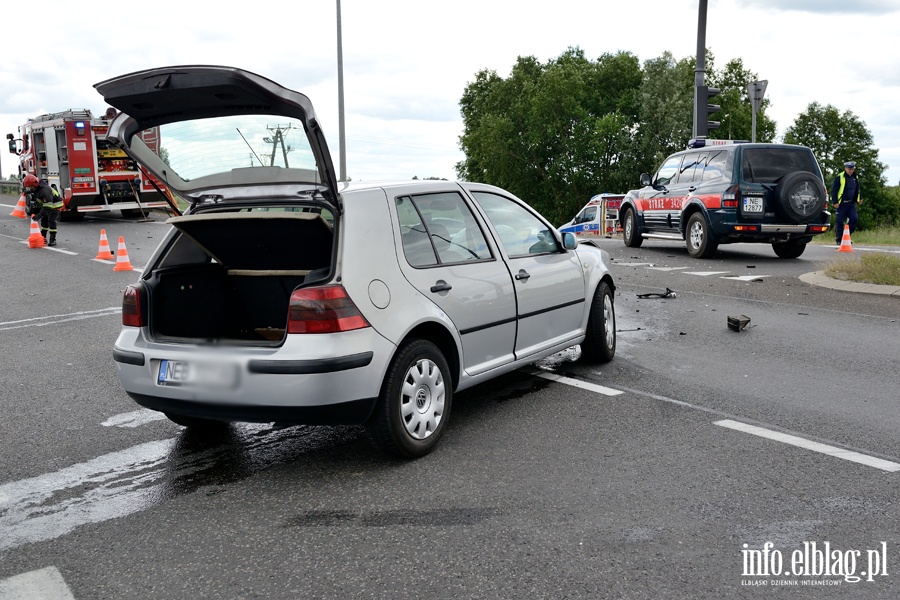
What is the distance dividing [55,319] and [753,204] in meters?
11.1

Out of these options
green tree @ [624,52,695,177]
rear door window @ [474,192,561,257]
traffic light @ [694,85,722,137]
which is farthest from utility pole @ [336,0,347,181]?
green tree @ [624,52,695,177]

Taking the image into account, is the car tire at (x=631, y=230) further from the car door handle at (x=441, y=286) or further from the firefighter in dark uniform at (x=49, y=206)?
the car door handle at (x=441, y=286)

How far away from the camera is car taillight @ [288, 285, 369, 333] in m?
4.69

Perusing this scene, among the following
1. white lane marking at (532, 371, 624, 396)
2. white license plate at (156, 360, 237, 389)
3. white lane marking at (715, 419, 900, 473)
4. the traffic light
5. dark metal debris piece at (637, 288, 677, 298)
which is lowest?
white lane marking at (715, 419, 900, 473)

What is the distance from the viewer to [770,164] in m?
15.9

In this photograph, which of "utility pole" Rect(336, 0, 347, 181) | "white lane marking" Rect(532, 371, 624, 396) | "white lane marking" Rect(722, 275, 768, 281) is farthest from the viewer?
"utility pole" Rect(336, 0, 347, 181)

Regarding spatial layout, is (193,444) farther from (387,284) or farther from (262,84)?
(262,84)

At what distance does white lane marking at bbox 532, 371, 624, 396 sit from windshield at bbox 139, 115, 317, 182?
2.82 meters

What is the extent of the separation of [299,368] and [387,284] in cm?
72

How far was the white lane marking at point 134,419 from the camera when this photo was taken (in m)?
6.08

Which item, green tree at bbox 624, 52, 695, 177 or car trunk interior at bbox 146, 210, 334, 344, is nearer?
car trunk interior at bbox 146, 210, 334, 344

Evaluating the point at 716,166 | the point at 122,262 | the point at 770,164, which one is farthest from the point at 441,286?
the point at 716,166

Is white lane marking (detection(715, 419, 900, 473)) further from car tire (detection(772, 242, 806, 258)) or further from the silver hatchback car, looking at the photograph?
car tire (detection(772, 242, 806, 258))

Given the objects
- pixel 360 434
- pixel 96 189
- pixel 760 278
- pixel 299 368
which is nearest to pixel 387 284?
pixel 299 368
